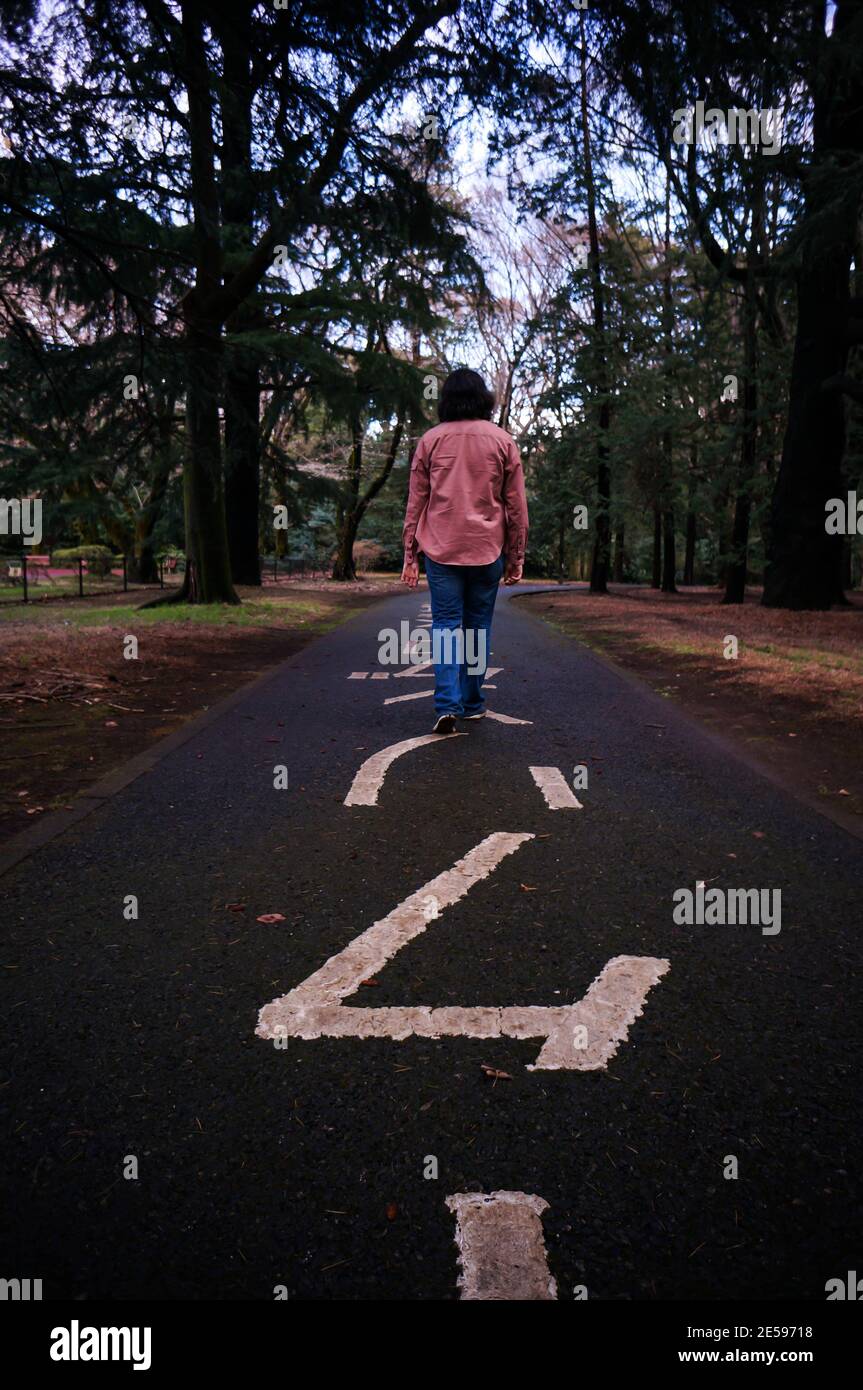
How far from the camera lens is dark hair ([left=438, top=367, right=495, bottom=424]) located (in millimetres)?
6496

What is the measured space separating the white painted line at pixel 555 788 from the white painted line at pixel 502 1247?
2958 millimetres

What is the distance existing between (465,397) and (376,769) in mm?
3039

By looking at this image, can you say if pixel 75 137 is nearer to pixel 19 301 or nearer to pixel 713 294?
pixel 19 301

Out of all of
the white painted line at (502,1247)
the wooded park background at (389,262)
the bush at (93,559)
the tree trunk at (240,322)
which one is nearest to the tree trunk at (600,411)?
the wooded park background at (389,262)

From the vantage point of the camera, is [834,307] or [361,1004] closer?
[361,1004]

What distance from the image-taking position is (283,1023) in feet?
8.11

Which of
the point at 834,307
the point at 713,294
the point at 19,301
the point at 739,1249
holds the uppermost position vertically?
the point at 713,294

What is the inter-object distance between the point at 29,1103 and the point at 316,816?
8.17ft

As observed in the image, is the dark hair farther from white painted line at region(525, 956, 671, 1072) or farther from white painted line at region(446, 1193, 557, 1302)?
white painted line at region(446, 1193, 557, 1302)

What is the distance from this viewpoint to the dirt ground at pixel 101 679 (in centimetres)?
549

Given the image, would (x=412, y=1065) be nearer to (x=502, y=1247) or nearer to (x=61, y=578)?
(x=502, y=1247)

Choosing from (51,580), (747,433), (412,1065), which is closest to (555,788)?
(412,1065)

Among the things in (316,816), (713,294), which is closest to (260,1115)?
(316,816)

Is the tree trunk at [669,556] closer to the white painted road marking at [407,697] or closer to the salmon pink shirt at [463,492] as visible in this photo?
the white painted road marking at [407,697]
